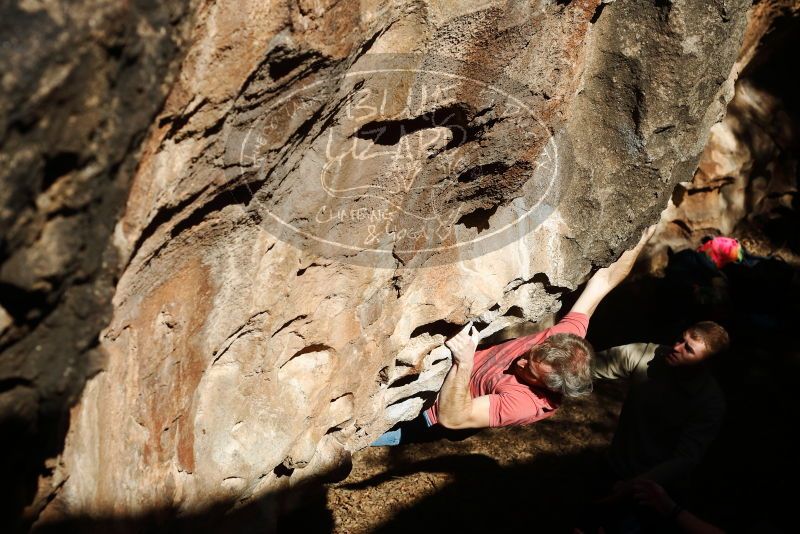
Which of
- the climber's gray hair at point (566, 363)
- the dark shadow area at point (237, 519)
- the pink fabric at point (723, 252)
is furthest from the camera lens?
the pink fabric at point (723, 252)

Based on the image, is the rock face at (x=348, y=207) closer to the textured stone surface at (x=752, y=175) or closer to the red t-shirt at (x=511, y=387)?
the red t-shirt at (x=511, y=387)

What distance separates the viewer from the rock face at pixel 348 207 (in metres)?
1.55

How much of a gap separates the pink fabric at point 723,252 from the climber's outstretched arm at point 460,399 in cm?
229

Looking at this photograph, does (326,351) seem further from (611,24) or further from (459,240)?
(611,24)

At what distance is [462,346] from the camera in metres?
2.77

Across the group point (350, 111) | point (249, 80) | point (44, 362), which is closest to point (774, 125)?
point (350, 111)

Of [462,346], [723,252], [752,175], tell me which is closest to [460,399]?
[462,346]

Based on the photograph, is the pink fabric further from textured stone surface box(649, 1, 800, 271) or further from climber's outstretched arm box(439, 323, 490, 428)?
climber's outstretched arm box(439, 323, 490, 428)

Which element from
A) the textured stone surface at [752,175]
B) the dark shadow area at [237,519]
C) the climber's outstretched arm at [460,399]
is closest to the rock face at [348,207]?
the dark shadow area at [237,519]

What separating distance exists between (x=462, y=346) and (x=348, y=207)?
906mm

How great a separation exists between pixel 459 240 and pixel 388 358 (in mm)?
539

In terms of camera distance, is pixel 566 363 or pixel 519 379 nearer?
pixel 566 363

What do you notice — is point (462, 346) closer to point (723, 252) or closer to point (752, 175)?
point (723, 252)

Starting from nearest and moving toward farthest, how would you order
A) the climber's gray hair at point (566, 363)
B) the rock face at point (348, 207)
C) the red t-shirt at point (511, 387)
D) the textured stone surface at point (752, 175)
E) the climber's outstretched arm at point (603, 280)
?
1. the rock face at point (348, 207)
2. the climber's gray hair at point (566, 363)
3. the red t-shirt at point (511, 387)
4. the climber's outstretched arm at point (603, 280)
5. the textured stone surface at point (752, 175)
